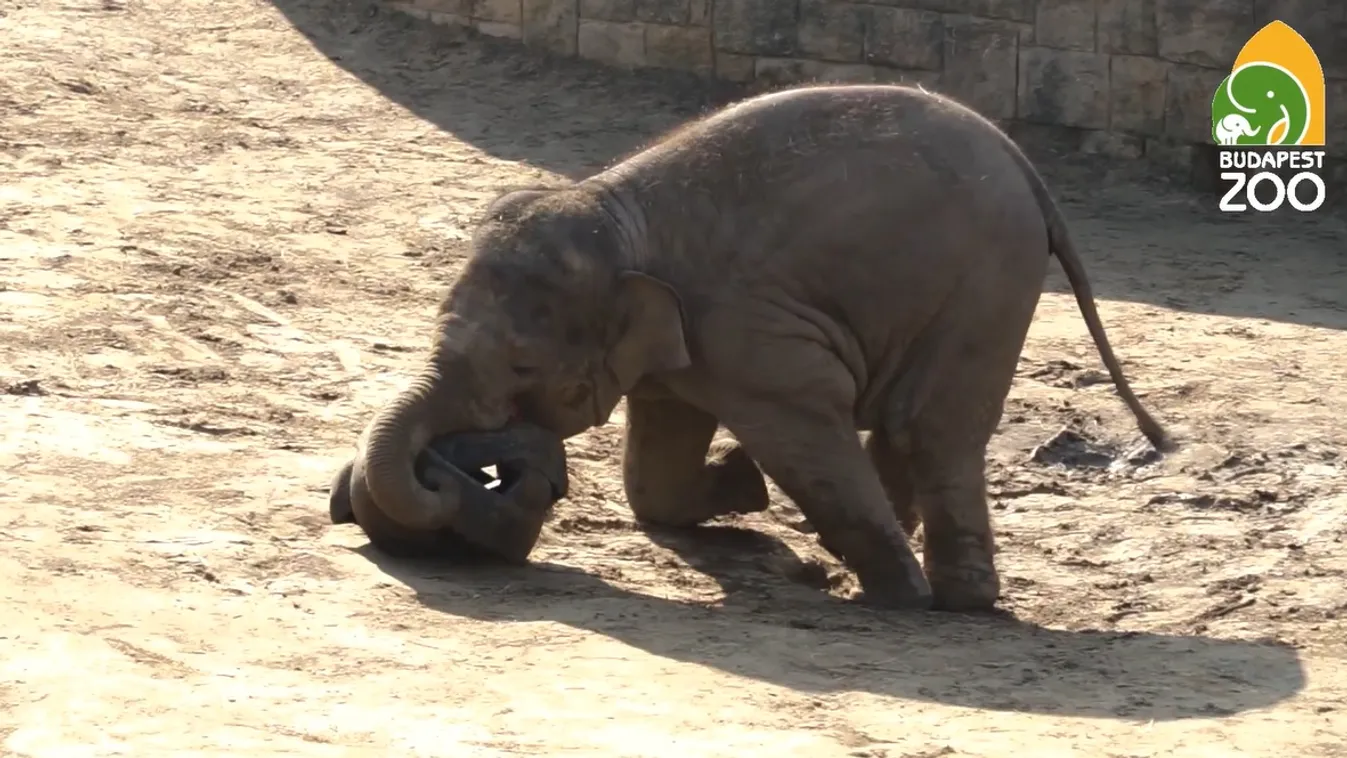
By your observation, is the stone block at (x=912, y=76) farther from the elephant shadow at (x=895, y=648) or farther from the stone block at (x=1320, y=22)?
the elephant shadow at (x=895, y=648)

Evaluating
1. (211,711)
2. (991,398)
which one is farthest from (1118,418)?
(211,711)

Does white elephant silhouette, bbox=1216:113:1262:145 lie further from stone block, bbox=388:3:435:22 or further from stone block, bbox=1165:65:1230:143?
stone block, bbox=388:3:435:22

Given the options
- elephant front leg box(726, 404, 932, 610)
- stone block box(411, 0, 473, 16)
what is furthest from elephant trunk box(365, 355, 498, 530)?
stone block box(411, 0, 473, 16)

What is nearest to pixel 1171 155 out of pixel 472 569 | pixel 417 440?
pixel 472 569

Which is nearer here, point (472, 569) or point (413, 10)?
point (472, 569)

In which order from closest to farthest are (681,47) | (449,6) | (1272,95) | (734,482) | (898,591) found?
(898,591) < (734,482) < (1272,95) < (681,47) < (449,6)

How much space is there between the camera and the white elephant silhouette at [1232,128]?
36.1 feet

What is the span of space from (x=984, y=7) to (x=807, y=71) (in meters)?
1.06

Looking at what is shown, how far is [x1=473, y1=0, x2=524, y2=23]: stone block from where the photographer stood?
1245 cm

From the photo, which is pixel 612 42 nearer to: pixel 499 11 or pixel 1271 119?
pixel 499 11

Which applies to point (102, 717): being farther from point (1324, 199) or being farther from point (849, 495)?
point (1324, 199)

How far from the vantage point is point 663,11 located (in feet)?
39.6

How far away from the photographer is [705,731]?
4.42 m

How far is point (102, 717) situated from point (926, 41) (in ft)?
26.6
